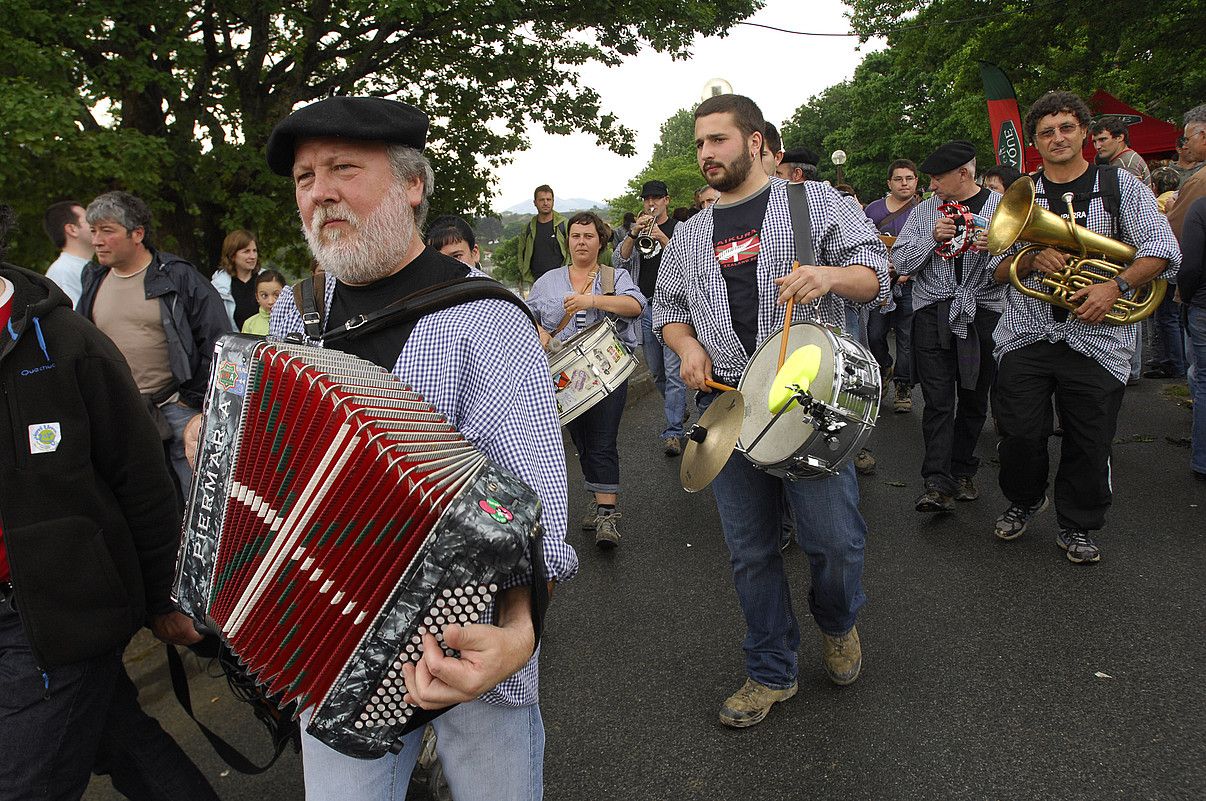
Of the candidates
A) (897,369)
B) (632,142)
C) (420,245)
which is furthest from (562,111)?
(420,245)

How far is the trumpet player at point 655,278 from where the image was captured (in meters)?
7.33

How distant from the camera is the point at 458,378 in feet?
5.66

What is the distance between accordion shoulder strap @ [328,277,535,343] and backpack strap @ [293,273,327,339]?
0.12 metres

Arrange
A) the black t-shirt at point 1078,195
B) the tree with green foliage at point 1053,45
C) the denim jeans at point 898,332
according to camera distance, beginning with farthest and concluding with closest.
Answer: the tree with green foliage at point 1053,45, the denim jeans at point 898,332, the black t-shirt at point 1078,195

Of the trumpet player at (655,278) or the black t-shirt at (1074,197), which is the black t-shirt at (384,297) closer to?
the black t-shirt at (1074,197)

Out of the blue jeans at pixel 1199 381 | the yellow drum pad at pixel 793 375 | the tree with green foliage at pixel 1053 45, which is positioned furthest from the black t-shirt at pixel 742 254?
the tree with green foliage at pixel 1053 45

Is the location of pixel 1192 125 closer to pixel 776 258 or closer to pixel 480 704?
pixel 776 258

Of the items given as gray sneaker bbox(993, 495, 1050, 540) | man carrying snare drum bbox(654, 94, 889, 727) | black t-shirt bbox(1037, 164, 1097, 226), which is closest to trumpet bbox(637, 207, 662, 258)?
black t-shirt bbox(1037, 164, 1097, 226)

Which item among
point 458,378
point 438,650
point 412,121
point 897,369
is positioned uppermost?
point 412,121

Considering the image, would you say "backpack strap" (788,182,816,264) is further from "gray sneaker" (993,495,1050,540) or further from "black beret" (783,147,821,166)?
"black beret" (783,147,821,166)

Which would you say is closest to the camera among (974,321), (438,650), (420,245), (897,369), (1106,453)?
(438,650)

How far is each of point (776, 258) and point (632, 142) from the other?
1149 centimetres

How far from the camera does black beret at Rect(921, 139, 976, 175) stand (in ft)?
18.4

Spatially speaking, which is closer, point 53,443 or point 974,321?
point 53,443
